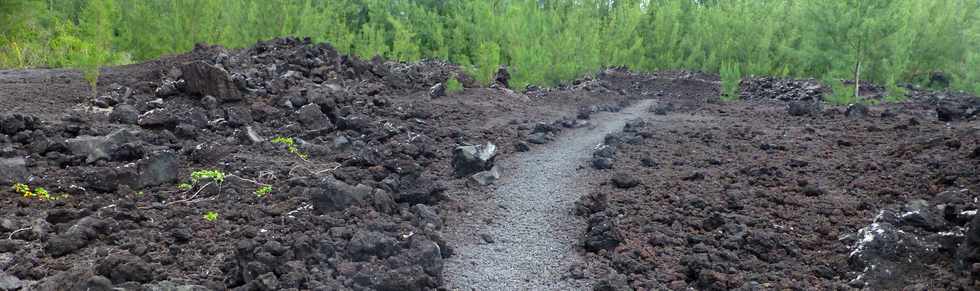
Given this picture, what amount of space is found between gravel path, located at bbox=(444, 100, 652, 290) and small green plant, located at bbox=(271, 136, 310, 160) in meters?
1.95

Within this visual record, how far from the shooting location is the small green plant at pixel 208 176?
4.99 metres

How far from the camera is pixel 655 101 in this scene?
13.3m

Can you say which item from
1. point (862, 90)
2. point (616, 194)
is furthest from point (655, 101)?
point (616, 194)

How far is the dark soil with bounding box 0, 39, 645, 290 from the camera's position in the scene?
3.67m

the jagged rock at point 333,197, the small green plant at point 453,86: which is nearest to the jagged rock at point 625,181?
the jagged rock at point 333,197

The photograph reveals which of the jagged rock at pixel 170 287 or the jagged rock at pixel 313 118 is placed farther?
the jagged rock at pixel 313 118

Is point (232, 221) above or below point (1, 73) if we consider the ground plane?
below

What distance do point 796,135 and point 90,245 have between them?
7.34m

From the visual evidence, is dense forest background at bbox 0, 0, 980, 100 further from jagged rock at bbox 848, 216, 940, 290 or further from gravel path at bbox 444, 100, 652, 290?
jagged rock at bbox 848, 216, 940, 290

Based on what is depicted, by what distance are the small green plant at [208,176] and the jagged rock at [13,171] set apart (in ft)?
3.65

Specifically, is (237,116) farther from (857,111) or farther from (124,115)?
(857,111)

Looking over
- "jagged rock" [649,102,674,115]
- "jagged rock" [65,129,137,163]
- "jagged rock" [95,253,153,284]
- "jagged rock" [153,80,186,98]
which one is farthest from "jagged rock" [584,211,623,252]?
"jagged rock" [649,102,674,115]

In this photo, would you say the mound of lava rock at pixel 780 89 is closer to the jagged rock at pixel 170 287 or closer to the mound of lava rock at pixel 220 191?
the mound of lava rock at pixel 220 191

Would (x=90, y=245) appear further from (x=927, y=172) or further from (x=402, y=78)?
(x=402, y=78)
